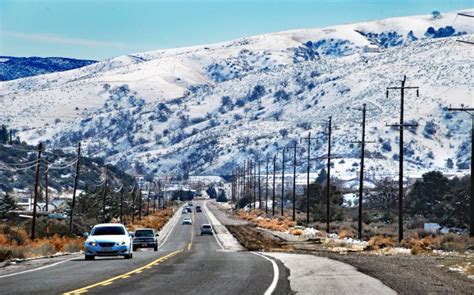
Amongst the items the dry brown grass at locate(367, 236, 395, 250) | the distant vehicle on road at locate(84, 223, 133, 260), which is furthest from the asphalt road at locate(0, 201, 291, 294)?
the dry brown grass at locate(367, 236, 395, 250)

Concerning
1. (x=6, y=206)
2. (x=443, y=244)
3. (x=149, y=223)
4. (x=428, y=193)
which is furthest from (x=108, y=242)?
(x=428, y=193)

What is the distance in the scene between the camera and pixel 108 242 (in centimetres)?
3581

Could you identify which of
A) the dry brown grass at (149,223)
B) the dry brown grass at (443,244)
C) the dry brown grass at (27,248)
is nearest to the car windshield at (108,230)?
the dry brown grass at (27,248)

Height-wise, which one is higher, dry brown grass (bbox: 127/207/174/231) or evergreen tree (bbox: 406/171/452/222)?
evergreen tree (bbox: 406/171/452/222)

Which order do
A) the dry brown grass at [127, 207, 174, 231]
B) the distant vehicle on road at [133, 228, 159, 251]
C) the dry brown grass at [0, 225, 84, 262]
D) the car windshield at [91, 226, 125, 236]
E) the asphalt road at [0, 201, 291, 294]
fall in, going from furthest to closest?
1. the dry brown grass at [127, 207, 174, 231]
2. the distant vehicle on road at [133, 228, 159, 251]
3. the car windshield at [91, 226, 125, 236]
4. the dry brown grass at [0, 225, 84, 262]
5. the asphalt road at [0, 201, 291, 294]

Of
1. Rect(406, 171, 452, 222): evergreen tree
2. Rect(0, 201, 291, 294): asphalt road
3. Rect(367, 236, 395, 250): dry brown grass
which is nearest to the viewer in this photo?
Rect(0, 201, 291, 294): asphalt road

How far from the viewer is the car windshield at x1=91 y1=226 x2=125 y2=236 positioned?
3684cm

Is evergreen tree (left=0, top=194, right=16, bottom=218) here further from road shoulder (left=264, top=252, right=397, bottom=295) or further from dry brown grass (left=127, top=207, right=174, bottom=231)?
road shoulder (left=264, top=252, right=397, bottom=295)

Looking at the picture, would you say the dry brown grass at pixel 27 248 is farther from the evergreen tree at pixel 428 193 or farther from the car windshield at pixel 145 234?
the evergreen tree at pixel 428 193

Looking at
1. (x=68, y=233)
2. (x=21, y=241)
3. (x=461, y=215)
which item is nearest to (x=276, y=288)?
(x=21, y=241)

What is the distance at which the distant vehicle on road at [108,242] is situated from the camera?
35719 millimetres

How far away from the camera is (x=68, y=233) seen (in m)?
A: 75.4

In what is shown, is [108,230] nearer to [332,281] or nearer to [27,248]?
[27,248]

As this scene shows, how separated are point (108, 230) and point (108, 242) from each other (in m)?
1.22
